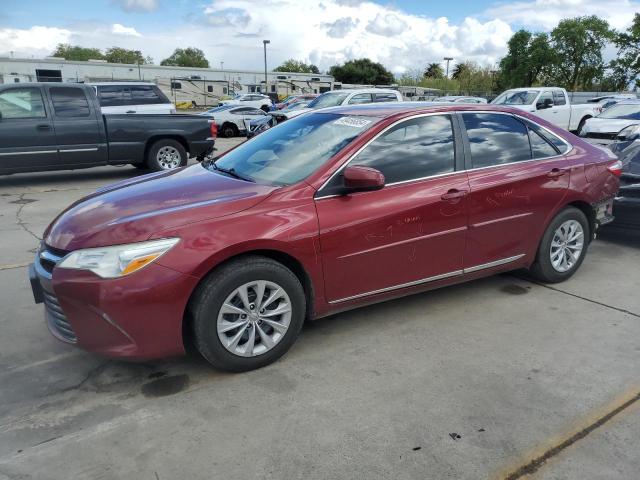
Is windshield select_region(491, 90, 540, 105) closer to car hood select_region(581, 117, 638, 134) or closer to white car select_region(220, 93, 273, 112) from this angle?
car hood select_region(581, 117, 638, 134)

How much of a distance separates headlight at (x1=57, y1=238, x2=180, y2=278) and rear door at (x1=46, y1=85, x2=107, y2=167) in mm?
7425

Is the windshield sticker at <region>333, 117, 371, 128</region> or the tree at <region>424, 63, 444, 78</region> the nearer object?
the windshield sticker at <region>333, 117, 371, 128</region>

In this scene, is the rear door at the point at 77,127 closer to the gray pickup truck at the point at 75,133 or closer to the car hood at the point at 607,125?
A: the gray pickup truck at the point at 75,133

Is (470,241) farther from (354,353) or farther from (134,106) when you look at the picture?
(134,106)

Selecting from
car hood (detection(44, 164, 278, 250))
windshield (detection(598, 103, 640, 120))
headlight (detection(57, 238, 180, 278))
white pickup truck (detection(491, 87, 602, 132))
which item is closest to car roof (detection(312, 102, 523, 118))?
car hood (detection(44, 164, 278, 250))

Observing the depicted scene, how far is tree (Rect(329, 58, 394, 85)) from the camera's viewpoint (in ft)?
313

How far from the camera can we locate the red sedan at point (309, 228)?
290cm

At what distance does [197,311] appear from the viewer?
2977 millimetres

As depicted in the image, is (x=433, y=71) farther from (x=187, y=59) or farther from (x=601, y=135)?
(x=601, y=135)

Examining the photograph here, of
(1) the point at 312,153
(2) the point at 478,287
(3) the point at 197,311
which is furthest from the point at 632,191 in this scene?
(3) the point at 197,311

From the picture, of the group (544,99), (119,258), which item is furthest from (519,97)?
(119,258)

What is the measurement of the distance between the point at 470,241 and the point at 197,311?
217 centimetres

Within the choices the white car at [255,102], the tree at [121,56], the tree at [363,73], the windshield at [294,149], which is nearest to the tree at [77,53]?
the tree at [121,56]

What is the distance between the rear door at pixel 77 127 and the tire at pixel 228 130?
12.2 metres
